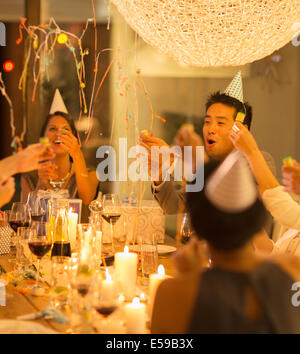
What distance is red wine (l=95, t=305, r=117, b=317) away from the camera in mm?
1120

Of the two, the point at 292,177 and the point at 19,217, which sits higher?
the point at 292,177

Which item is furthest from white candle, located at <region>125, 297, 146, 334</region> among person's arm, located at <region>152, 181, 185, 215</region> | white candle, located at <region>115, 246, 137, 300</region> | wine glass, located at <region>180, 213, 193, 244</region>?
person's arm, located at <region>152, 181, 185, 215</region>

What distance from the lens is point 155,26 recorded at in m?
1.74

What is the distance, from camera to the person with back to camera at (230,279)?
833 mm

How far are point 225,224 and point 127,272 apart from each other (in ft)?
2.23

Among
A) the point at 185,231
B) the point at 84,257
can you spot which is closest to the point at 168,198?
the point at 185,231

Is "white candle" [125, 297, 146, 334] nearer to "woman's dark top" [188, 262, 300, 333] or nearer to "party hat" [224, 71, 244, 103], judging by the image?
Result: "woman's dark top" [188, 262, 300, 333]

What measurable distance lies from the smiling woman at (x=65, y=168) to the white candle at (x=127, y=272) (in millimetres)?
1163

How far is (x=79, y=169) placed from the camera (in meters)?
2.72

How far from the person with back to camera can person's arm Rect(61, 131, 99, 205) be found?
1.80 metres

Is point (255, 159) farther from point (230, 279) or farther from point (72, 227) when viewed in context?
point (230, 279)

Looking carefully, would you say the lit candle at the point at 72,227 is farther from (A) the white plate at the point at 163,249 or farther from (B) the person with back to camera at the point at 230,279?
(B) the person with back to camera at the point at 230,279
